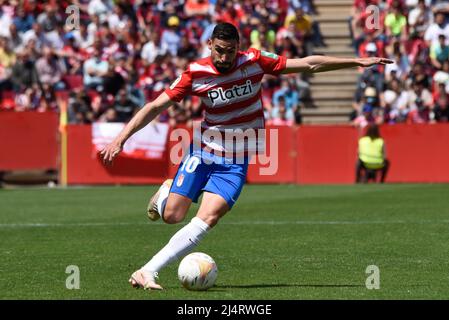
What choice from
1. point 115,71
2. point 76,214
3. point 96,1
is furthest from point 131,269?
point 96,1

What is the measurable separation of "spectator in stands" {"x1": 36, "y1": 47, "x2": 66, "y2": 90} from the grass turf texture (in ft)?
22.2

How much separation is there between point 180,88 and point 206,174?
33.9 inches

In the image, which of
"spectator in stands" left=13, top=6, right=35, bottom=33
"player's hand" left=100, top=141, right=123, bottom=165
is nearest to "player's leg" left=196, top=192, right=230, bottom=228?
"player's hand" left=100, top=141, right=123, bottom=165

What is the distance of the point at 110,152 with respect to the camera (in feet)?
31.6

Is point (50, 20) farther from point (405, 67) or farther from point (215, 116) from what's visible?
point (215, 116)

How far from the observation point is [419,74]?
27.4 metres

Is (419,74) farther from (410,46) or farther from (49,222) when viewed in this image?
(49,222)

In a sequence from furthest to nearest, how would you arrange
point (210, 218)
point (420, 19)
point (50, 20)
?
point (50, 20) → point (420, 19) → point (210, 218)

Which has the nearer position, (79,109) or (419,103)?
(419,103)

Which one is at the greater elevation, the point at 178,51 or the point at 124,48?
the point at 124,48

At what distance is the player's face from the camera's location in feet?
32.6

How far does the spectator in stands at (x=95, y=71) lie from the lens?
2891 cm

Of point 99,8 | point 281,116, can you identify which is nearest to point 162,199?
point 281,116

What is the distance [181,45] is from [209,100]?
19.5m
